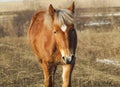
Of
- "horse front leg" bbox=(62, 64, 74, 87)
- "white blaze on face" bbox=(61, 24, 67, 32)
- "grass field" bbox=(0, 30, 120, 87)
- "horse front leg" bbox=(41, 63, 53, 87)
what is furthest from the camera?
"grass field" bbox=(0, 30, 120, 87)

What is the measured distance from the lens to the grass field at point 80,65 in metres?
6.63

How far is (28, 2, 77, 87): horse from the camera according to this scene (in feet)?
12.8

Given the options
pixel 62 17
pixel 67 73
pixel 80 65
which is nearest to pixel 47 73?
pixel 67 73

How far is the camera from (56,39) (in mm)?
4137

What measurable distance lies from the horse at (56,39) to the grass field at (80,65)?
1.69 metres

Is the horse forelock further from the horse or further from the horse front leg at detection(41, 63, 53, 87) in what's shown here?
the horse front leg at detection(41, 63, 53, 87)

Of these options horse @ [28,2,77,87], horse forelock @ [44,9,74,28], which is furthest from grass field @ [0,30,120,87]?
horse forelock @ [44,9,74,28]

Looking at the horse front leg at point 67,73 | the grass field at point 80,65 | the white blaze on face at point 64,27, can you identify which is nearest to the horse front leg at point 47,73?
the horse front leg at point 67,73

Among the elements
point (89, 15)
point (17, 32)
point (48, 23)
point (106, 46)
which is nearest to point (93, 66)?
point (106, 46)

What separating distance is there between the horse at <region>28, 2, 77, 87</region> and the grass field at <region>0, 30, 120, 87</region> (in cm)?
169

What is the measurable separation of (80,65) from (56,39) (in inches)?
162

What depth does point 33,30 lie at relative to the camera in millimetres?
5422

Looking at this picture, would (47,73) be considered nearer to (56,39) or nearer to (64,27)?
(56,39)

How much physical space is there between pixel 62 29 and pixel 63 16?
0.82ft
